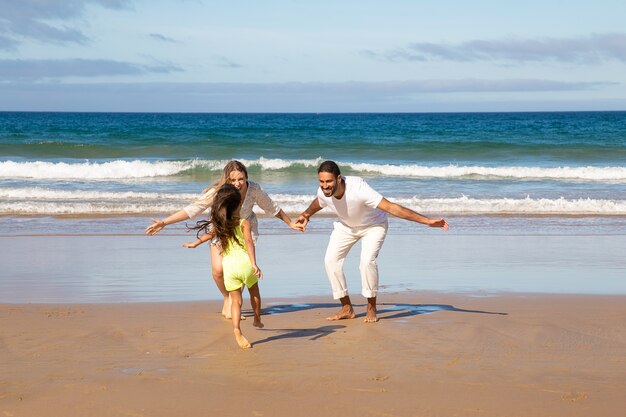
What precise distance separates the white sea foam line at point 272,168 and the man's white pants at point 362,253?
64.3 feet

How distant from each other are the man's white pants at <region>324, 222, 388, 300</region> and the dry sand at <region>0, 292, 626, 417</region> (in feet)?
1.05

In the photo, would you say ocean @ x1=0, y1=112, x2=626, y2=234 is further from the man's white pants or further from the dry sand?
the man's white pants

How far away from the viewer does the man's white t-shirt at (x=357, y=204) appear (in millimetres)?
6883

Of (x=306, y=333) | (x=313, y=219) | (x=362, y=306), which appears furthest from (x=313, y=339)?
(x=313, y=219)

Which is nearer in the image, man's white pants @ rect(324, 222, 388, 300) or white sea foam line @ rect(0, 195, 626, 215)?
man's white pants @ rect(324, 222, 388, 300)

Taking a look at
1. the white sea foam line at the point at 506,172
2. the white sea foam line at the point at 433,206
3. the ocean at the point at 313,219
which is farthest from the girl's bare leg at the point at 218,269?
the white sea foam line at the point at 506,172

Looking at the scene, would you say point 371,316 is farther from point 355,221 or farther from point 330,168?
point 330,168

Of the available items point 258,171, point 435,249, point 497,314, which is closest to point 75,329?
point 497,314

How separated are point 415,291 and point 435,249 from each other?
9.45ft

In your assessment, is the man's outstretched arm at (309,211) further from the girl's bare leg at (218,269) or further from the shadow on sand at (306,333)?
the shadow on sand at (306,333)

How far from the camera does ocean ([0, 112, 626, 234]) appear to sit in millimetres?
16344

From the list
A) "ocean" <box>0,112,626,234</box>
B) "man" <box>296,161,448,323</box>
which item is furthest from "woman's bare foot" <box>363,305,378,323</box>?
"ocean" <box>0,112,626,234</box>

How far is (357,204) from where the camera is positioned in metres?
6.95

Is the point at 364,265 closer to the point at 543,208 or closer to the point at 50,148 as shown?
the point at 543,208
